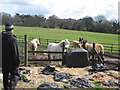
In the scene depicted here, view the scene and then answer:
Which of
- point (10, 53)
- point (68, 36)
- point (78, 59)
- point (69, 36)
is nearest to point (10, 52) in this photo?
point (10, 53)

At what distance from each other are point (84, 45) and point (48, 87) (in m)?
8.05

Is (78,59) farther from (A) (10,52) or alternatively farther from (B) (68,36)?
(B) (68,36)

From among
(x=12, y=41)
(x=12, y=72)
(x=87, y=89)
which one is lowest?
(x=87, y=89)

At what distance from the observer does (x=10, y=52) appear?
4617 mm

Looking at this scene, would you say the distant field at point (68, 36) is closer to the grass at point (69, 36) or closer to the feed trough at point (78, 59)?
the grass at point (69, 36)

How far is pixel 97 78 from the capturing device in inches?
296

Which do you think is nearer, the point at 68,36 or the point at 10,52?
the point at 10,52

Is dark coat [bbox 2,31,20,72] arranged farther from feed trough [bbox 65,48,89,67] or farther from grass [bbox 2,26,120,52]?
grass [bbox 2,26,120,52]

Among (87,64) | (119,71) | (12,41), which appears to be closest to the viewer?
(12,41)

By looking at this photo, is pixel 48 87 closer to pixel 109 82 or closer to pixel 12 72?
pixel 12 72

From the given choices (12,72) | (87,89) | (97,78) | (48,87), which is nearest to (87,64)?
(97,78)

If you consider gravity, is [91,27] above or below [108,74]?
above

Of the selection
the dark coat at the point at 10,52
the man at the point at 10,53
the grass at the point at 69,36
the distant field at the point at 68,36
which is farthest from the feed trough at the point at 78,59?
the distant field at the point at 68,36

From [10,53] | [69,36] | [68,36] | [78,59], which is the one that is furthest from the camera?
[69,36]
